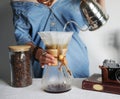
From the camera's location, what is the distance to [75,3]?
1.01m

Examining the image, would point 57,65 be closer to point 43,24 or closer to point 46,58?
point 46,58

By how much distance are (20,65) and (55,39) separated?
176 mm

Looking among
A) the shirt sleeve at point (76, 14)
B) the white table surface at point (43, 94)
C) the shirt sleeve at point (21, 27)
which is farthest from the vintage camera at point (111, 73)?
the shirt sleeve at point (21, 27)

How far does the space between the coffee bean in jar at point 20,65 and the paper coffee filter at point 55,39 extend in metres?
0.11

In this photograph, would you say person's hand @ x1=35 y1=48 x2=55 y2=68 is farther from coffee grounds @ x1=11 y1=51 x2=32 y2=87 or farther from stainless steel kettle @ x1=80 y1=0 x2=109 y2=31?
stainless steel kettle @ x1=80 y1=0 x2=109 y2=31

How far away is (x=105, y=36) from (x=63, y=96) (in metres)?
0.40

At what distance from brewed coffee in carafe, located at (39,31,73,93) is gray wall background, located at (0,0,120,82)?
0.25 meters

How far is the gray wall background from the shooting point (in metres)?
1.03

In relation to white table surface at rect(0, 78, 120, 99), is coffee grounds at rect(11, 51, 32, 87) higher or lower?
higher

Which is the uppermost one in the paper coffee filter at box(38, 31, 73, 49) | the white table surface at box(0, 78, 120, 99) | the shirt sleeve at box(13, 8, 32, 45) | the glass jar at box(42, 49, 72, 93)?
the shirt sleeve at box(13, 8, 32, 45)

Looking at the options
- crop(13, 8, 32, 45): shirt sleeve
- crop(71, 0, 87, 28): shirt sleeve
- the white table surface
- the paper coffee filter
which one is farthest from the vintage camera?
crop(13, 8, 32, 45): shirt sleeve

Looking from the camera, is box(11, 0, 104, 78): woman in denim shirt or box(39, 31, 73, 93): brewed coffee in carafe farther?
box(11, 0, 104, 78): woman in denim shirt

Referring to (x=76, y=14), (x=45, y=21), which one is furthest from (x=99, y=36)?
(x=45, y=21)

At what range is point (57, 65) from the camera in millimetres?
820
